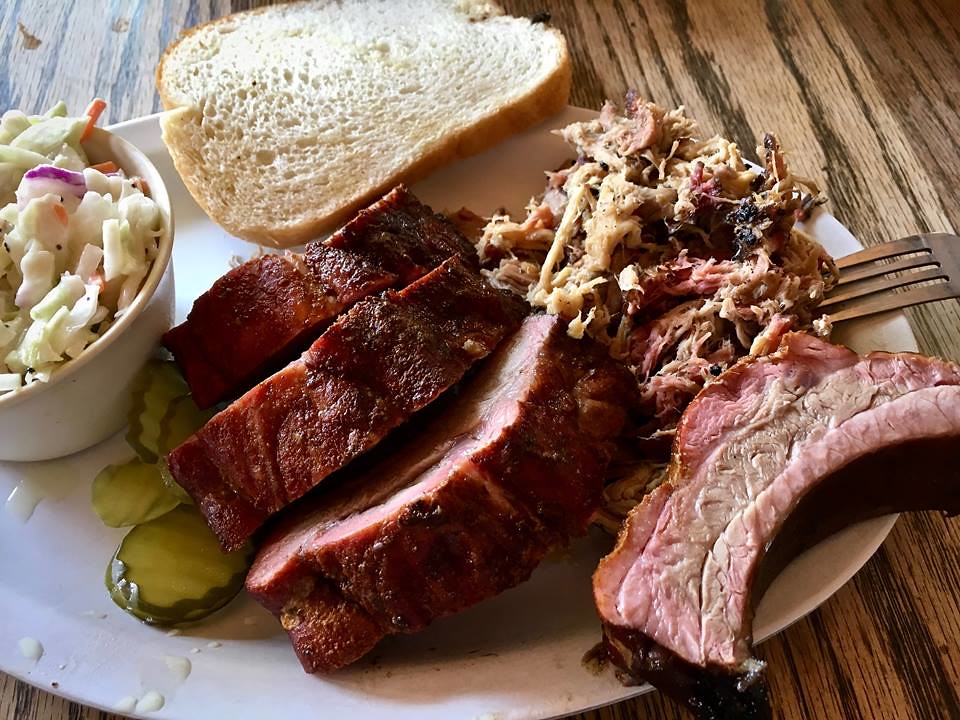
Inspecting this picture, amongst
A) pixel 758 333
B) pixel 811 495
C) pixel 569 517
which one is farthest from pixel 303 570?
pixel 758 333

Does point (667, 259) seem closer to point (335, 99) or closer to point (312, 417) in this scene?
point (312, 417)

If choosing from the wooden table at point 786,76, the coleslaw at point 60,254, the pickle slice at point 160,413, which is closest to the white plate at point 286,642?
the pickle slice at point 160,413

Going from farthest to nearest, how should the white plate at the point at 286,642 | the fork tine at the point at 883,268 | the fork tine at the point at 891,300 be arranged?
the fork tine at the point at 883,268
the fork tine at the point at 891,300
the white plate at the point at 286,642

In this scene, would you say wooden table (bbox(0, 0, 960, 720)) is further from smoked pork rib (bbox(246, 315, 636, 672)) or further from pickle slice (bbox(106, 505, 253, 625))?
pickle slice (bbox(106, 505, 253, 625))

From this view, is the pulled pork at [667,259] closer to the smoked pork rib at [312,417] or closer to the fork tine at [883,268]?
the fork tine at [883,268]

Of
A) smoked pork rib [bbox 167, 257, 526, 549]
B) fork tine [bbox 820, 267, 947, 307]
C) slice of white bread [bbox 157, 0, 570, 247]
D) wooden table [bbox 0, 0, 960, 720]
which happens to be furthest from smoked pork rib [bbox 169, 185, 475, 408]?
wooden table [bbox 0, 0, 960, 720]

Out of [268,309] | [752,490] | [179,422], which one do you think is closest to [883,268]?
[752,490]
